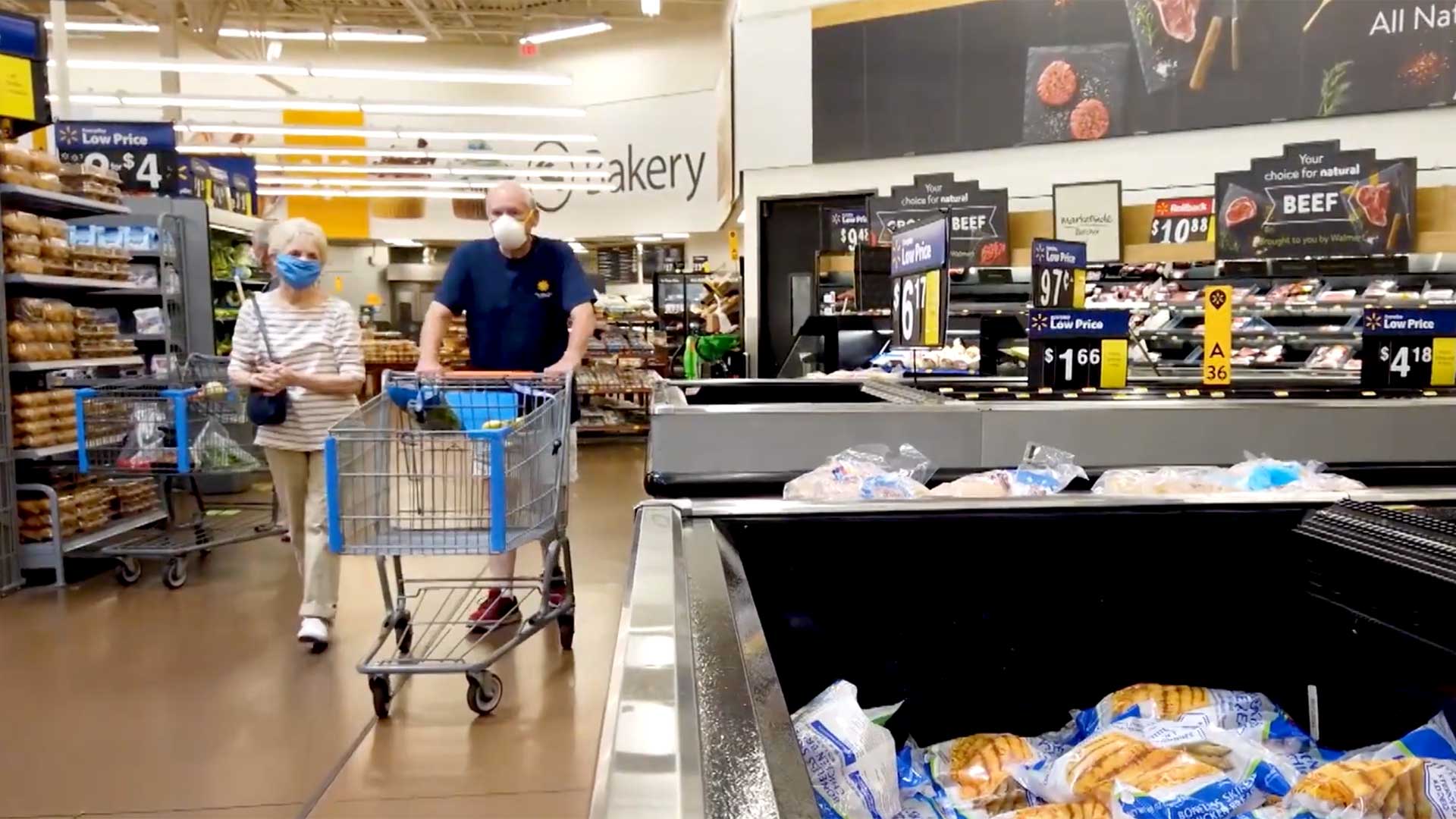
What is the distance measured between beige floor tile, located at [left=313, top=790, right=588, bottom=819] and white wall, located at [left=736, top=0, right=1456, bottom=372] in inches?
260

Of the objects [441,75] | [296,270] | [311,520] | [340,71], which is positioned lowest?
[311,520]

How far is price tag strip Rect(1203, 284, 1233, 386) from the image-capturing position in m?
3.18

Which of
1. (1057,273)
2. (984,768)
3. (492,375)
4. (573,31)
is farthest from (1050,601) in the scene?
(573,31)

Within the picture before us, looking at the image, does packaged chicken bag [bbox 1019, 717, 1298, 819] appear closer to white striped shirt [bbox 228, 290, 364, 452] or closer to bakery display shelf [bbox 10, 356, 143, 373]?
white striped shirt [bbox 228, 290, 364, 452]

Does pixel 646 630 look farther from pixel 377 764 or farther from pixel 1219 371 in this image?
pixel 1219 371

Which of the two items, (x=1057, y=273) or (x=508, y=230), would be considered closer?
(x=508, y=230)

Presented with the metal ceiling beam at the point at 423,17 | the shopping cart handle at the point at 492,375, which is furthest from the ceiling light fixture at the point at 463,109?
the shopping cart handle at the point at 492,375

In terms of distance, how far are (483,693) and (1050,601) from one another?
216 centimetres

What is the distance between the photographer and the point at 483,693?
117 inches

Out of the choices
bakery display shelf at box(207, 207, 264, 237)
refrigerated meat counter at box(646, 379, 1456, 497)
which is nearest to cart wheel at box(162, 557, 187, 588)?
bakery display shelf at box(207, 207, 264, 237)

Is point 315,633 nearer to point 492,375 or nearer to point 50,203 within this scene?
point 492,375

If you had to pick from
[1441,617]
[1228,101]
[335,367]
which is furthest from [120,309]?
[1228,101]

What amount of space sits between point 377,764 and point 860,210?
23.7 ft

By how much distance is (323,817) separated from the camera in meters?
2.35
